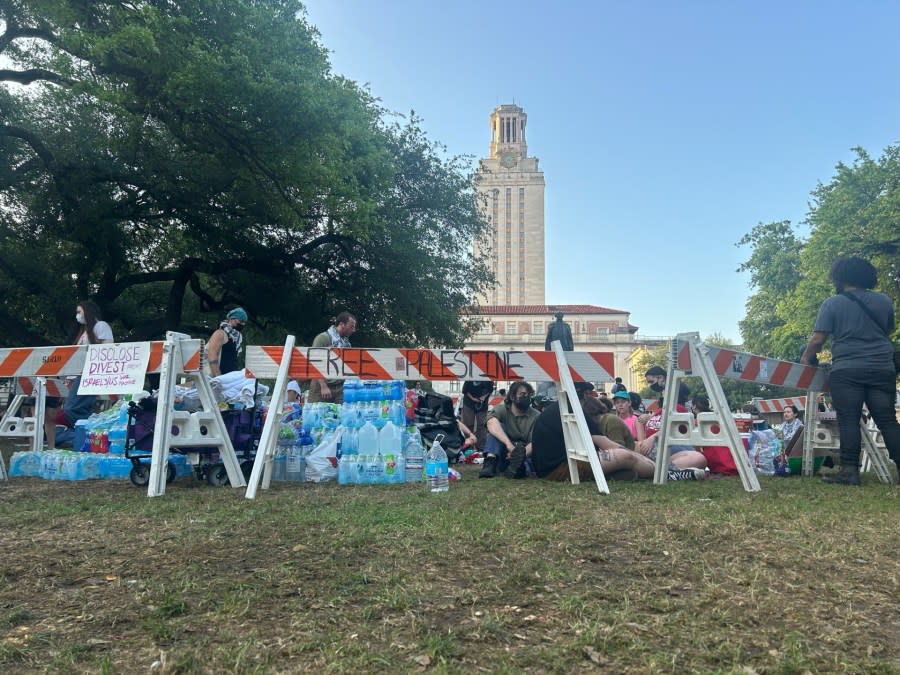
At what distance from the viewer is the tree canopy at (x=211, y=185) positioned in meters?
14.8

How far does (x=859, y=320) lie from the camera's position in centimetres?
647

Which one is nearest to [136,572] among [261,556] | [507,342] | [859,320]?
[261,556]

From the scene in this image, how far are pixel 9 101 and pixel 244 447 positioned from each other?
15648 mm

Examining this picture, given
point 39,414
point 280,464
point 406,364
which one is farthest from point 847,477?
point 39,414

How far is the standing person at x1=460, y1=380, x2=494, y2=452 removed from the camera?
408 inches

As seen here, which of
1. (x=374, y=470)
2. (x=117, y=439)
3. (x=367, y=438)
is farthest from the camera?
(x=117, y=439)

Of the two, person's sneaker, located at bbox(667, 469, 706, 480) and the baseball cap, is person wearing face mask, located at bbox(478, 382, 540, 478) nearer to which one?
the baseball cap

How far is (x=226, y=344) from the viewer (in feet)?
25.9

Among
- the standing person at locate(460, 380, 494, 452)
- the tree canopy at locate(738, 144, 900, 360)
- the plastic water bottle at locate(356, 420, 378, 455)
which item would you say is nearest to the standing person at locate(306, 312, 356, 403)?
the plastic water bottle at locate(356, 420, 378, 455)

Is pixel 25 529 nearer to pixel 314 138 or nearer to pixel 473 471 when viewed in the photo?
pixel 473 471

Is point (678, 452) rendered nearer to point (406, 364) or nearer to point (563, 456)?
point (563, 456)

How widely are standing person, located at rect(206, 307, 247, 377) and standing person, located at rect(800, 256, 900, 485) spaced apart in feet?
20.6

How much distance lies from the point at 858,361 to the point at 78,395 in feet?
29.7

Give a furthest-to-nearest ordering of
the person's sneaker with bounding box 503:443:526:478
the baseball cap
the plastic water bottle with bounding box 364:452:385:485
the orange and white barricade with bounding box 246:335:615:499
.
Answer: the baseball cap, the person's sneaker with bounding box 503:443:526:478, the plastic water bottle with bounding box 364:452:385:485, the orange and white barricade with bounding box 246:335:615:499
